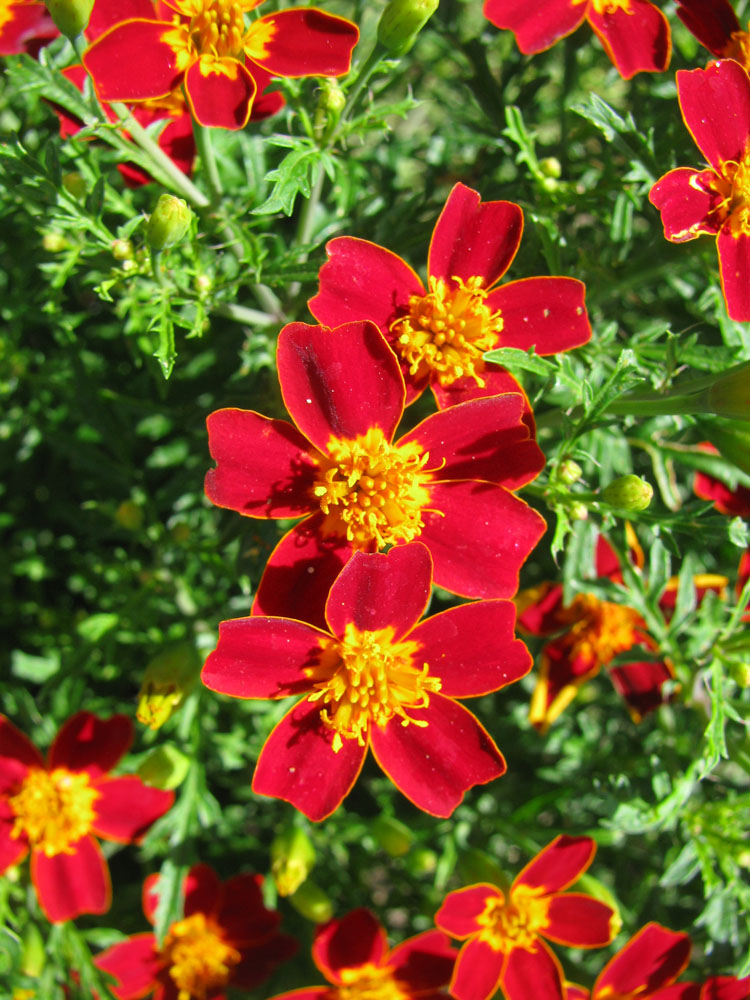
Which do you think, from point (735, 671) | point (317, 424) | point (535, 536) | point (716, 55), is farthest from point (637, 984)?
point (716, 55)

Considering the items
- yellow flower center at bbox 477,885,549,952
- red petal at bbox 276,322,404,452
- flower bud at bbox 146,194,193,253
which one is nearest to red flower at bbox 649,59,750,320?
red petal at bbox 276,322,404,452

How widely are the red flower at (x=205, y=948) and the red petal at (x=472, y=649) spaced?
1.08 meters

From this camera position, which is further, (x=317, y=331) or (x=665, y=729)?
(x=665, y=729)

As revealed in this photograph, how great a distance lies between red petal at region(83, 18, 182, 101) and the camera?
1.46 metres

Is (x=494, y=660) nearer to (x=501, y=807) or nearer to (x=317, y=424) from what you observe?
(x=317, y=424)

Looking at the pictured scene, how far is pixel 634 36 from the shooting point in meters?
1.77

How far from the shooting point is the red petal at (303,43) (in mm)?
1536

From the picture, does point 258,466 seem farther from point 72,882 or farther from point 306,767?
point 72,882

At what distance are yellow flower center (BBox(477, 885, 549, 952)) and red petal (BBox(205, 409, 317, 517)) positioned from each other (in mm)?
1126

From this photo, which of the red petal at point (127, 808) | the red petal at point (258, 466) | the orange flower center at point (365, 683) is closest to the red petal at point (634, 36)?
the red petal at point (258, 466)

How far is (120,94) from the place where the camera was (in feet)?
4.79

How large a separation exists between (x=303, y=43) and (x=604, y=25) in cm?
65

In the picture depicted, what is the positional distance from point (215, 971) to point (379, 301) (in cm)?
174

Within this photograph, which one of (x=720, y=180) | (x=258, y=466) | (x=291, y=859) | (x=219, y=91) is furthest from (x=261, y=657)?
(x=720, y=180)
